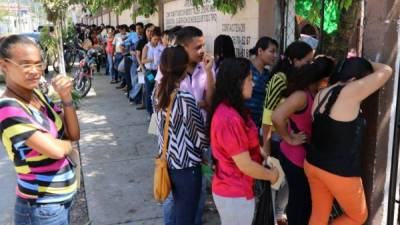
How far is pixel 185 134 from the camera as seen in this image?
2719 mm

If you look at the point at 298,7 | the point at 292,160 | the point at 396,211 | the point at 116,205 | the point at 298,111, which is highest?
the point at 298,7

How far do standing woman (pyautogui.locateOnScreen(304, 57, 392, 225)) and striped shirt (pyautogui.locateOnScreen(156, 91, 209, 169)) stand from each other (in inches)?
28.4

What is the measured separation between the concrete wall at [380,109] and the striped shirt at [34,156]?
6.15 feet

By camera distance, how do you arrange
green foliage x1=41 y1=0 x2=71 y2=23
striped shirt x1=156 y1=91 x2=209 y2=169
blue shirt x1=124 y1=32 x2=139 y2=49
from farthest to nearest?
blue shirt x1=124 y1=32 x2=139 y2=49, green foliage x1=41 y1=0 x2=71 y2=23, striped shirt x1=156 y1=91 x2=209 y2=169

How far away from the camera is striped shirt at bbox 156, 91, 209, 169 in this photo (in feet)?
8.79

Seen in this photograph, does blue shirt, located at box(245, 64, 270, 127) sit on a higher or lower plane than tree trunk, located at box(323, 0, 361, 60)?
lower

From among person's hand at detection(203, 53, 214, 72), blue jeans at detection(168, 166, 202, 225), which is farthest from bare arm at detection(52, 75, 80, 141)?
person's hand at detection(203, 53, 214, 72)

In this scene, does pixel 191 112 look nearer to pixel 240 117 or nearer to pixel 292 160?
pixel 240 117

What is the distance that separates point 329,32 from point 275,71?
1.44 m

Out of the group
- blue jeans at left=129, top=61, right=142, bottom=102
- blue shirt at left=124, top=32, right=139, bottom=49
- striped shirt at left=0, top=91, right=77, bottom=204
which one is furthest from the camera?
blue shirt at left=124, top=32, right=139, bottom=49

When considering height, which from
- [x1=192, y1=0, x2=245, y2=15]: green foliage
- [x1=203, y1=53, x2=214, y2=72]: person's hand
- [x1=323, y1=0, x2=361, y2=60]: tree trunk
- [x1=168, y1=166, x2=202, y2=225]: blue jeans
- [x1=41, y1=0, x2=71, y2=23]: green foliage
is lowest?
[x1=168, y1=166, x2=202, y2=225]: blue jeans

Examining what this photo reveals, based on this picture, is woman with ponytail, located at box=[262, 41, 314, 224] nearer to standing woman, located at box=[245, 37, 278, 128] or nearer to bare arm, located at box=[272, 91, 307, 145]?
standing woman, located at box=[245, 37, 278, 128]

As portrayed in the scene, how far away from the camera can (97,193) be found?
4570 mm

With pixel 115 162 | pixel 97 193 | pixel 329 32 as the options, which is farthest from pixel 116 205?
pixel 329 32
